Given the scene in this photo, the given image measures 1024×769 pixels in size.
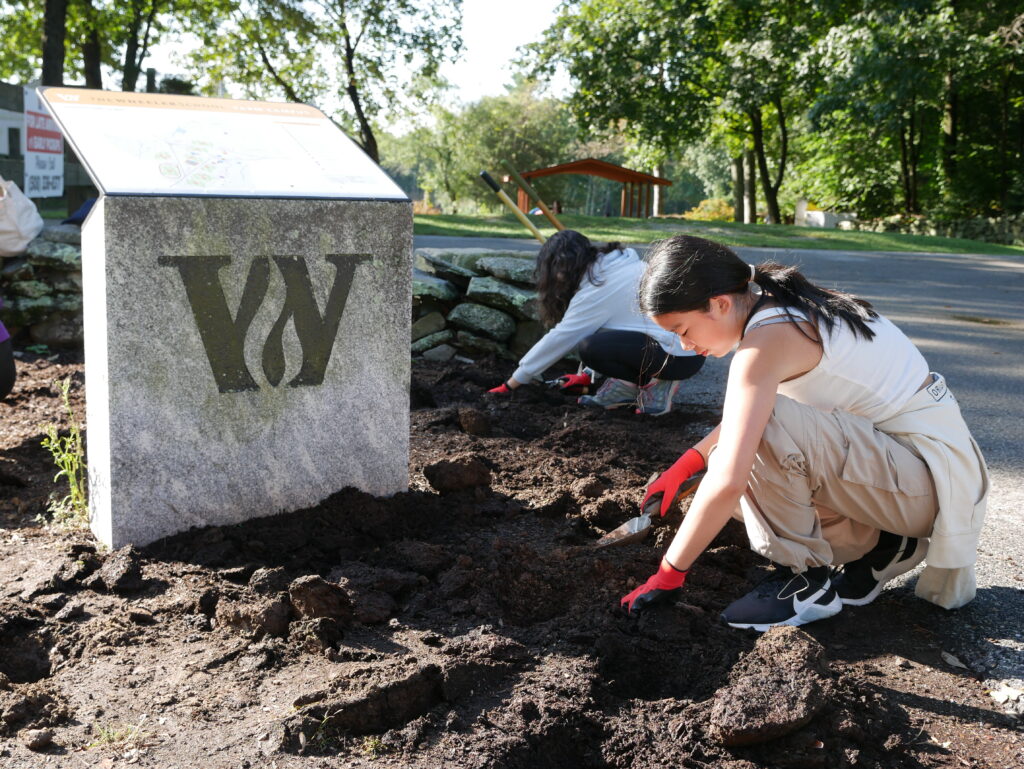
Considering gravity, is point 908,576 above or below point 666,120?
below

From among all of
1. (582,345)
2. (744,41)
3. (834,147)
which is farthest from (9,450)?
(834,147)

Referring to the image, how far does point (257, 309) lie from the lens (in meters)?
3.16

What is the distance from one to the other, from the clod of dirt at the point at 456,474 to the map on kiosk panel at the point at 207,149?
1.08 metres

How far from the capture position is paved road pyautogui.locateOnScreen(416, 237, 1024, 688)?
2.78m

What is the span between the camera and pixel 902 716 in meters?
2.25

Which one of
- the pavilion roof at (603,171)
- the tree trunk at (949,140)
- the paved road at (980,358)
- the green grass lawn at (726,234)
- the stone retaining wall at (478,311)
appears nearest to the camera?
the paved road at (980,358)

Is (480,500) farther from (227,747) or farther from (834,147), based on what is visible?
(834,147)

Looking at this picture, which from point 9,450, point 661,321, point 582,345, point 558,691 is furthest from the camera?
point 582,345

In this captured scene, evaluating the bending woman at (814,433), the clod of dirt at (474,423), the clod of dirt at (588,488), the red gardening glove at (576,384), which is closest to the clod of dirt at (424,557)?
the bending woman at (814,433)

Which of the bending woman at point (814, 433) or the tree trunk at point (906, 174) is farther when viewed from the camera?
the tree trunk at point (906, 174)

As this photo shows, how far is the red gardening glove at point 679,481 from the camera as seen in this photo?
3.03m

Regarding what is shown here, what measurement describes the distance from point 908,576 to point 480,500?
158cm

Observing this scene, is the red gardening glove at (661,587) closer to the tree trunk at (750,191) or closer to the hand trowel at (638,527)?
the hand trowel at (638,527)

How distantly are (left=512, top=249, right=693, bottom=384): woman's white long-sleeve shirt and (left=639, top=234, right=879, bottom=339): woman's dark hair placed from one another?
94.4 inches
